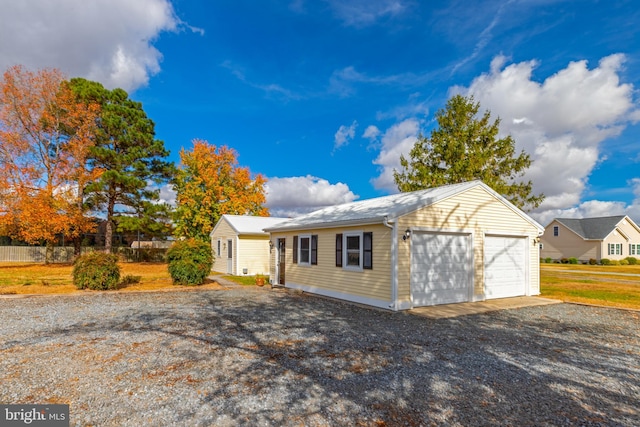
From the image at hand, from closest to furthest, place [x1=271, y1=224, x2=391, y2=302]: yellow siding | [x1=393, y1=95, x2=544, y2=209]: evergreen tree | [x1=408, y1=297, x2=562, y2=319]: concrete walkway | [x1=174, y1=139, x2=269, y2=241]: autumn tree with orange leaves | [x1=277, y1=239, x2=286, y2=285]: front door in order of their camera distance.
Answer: [x1=408, y1=297, x2=562, y2=319]: concrete walkway → [x1=271, y1=224, x2=391, y2=302]: yellow siding → [x1=277, y1=239, x2=286, y2=285]: front door → [x1=393, y1=95, x2=544, y2=209]: evergreen tree → [x1=174, y1=139, x2=269, y2=241]: autumn tree with orange leaves

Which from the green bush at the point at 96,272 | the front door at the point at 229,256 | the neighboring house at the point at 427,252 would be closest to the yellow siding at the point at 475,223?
the neighboring house at the point at 427,252

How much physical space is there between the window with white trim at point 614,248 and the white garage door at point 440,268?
3546 centimetres

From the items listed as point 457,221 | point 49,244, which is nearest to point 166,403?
point 457,221

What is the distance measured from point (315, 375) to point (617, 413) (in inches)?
131

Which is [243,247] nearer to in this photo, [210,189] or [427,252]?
[427,252]

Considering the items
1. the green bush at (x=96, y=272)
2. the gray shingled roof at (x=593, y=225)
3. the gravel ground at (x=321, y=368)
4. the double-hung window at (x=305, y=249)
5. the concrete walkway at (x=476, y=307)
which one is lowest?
the concrete walkway at (x=476, y=307)

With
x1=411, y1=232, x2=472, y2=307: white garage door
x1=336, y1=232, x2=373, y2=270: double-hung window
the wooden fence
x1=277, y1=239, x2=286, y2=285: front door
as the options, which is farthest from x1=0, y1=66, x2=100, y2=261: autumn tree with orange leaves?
x1=411, y1=232, x2=472, y2=307: white garage door

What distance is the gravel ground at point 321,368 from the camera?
3555mm

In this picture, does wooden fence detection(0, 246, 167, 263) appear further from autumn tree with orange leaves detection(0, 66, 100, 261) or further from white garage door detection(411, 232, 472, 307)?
white garage door detection(411, 232, 472, 307)

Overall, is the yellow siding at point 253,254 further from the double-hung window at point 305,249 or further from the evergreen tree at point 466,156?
the evergreen tree at point 466,156

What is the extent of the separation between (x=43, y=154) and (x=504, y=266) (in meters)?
26.3

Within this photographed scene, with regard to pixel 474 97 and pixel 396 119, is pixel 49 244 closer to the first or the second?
pixel 396 119

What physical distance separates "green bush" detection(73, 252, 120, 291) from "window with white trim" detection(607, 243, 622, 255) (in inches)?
1718

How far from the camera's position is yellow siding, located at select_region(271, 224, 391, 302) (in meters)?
9.37
